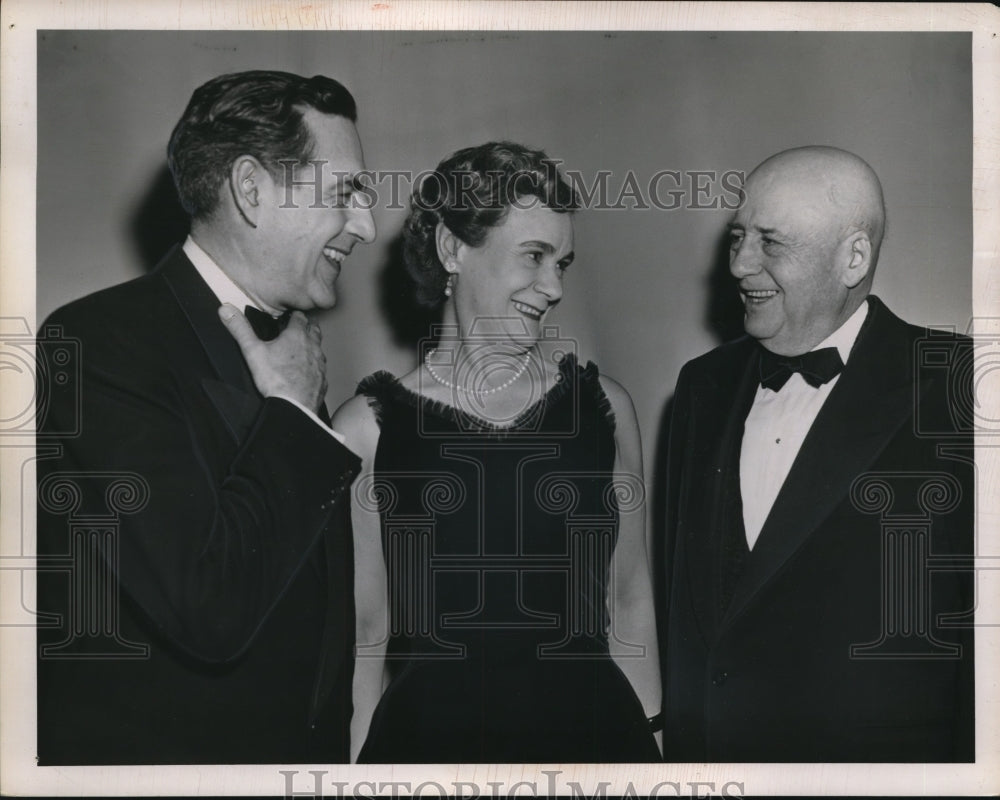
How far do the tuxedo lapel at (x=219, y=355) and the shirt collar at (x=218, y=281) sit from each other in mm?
13

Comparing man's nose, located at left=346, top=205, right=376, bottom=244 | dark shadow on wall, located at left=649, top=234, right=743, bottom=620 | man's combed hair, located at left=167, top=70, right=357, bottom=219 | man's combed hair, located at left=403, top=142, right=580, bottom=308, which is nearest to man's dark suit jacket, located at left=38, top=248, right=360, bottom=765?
man's combed hair, located at left=167, top=70, right=357, bottom=219

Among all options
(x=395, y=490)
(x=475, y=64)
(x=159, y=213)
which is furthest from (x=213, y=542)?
(x=475, y=64)

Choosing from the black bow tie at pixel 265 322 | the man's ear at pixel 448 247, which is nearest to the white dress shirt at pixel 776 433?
the man's ear at pixel 448 247

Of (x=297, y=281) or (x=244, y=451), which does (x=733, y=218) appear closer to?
(x=297, y=281)

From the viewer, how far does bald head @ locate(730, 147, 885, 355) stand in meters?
2.55

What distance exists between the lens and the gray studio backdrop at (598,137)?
101 inches

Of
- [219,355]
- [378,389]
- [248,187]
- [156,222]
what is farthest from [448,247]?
[156,222]

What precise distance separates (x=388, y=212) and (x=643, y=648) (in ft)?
4.15

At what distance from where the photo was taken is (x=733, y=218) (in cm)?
260

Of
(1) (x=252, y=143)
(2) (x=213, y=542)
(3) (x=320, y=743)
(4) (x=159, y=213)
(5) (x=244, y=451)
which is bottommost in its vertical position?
(3) (x=320, y=743)

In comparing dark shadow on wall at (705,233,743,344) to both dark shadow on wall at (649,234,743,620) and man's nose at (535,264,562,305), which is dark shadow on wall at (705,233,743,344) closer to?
dark shadow on wall at (649,234,743,620)

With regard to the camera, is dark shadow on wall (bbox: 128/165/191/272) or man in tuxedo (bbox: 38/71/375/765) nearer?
man in tuxedo (bbox: 38/71/375/765)

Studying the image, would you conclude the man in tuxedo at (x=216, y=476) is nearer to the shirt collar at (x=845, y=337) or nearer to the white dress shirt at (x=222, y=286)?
the white dress shirt at (x=222, y=286)

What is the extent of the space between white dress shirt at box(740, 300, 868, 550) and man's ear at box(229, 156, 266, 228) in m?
1.32
